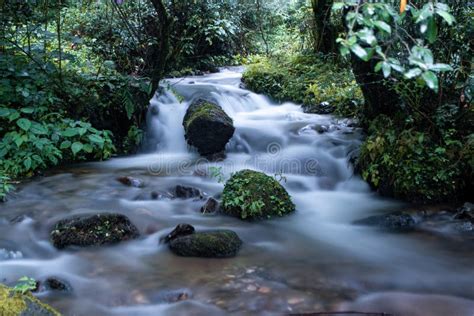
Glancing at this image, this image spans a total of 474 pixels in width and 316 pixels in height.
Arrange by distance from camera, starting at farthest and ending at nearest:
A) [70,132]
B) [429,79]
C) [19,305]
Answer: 1. [70,132]
2. [19,305]
3. [429,79]

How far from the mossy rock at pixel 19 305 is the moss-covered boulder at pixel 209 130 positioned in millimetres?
5516

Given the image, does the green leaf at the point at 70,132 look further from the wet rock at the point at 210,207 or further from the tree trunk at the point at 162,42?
the wet rock at the point at 210,207

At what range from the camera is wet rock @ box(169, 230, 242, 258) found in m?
4.16

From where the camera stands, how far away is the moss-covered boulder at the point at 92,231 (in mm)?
4363

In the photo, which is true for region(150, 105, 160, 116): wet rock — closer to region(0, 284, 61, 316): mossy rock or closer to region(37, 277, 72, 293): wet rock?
region(37, 277, 72, 293): wet rock

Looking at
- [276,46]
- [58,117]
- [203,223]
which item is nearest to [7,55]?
[58,117]

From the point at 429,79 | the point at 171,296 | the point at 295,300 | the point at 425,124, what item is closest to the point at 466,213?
the point at 425,124

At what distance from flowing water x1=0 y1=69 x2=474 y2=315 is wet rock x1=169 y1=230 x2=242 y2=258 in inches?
3.1

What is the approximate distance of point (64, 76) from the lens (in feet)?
24.5

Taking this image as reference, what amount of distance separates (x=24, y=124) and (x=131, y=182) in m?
1.64

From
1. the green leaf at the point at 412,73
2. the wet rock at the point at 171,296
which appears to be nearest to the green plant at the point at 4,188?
the wet rock at the point at 171,296

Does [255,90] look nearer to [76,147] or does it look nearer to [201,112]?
[201,112]

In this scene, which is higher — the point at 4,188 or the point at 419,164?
the point at 419,164

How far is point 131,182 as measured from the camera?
242 inches
